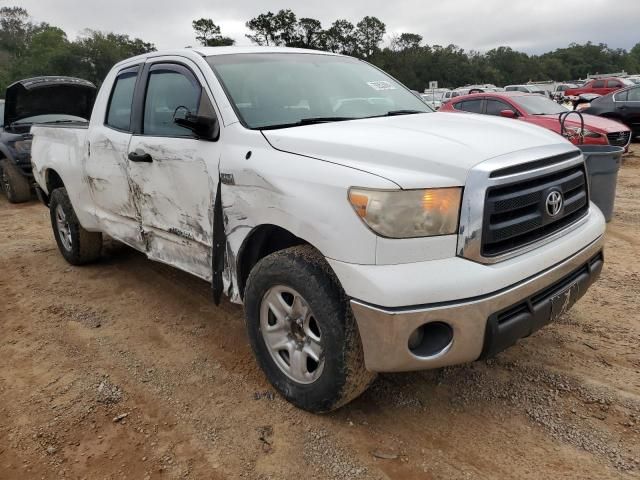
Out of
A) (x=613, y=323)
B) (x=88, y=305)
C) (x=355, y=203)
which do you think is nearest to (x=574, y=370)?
(x=613, y=323)

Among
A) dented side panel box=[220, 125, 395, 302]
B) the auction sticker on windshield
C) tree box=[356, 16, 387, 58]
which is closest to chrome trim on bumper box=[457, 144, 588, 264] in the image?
dented side panel box=[220, 125, 395, 302]

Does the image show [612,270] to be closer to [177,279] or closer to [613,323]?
[613,323]

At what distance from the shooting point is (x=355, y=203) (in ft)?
7.25

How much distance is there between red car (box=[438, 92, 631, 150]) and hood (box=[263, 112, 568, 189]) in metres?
6.71

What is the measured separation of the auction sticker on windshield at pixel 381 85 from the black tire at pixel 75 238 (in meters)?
3.08

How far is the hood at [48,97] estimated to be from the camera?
7871 millimetres

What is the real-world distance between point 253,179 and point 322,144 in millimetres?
409

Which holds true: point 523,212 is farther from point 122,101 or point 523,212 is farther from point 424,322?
point 122,101

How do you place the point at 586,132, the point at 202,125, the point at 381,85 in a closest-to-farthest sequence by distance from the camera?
the point at 202,125 < the point at 381,85 < the point at 586,132

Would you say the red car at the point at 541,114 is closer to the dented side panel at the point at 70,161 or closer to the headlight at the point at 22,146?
the dented side panel at the point at 70,161

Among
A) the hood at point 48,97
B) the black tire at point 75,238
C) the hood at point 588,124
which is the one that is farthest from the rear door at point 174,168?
the hood at point 588,124

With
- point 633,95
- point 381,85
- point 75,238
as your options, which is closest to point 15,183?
point 75,238

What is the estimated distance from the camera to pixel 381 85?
3764 mm

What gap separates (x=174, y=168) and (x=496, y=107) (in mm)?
8640
